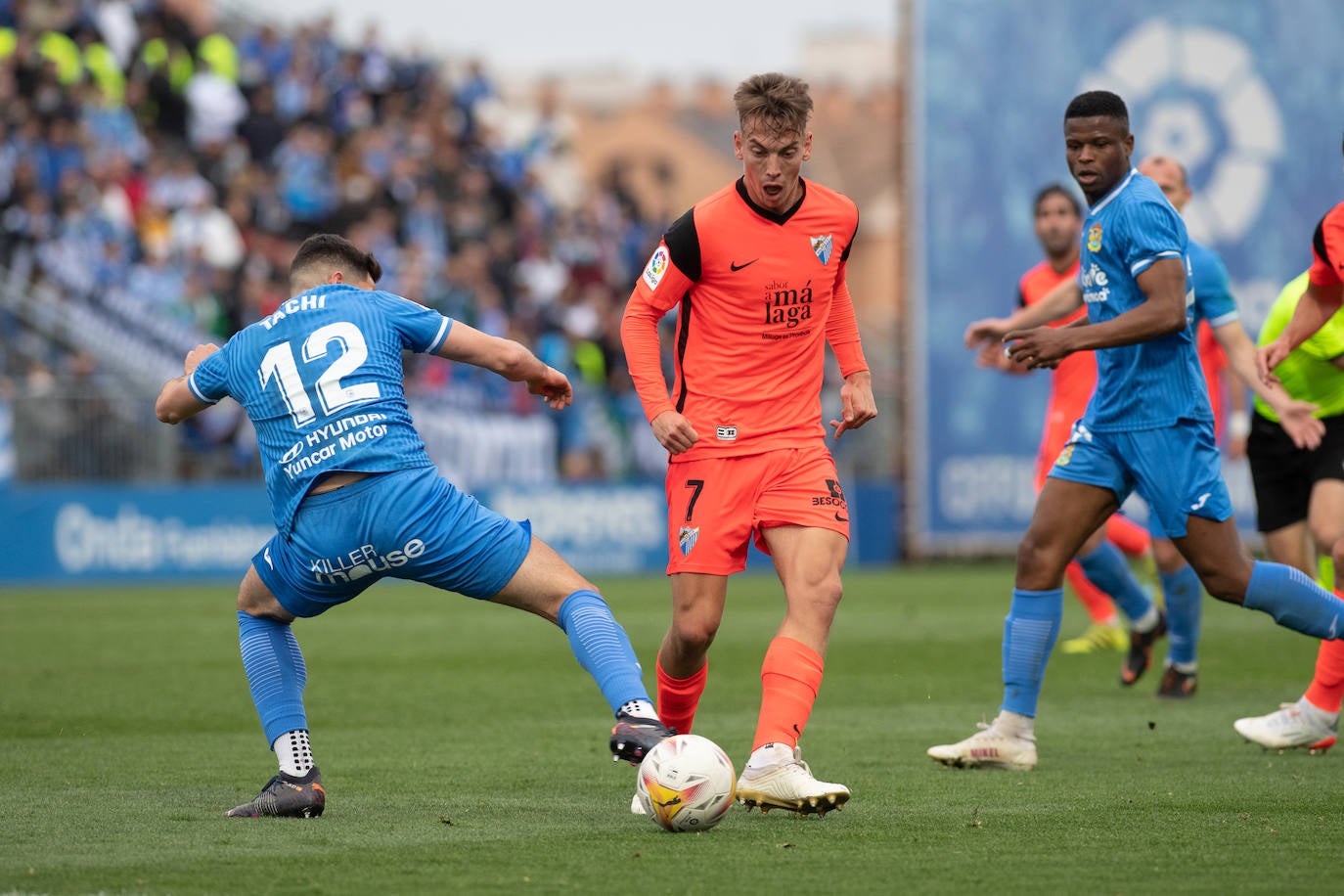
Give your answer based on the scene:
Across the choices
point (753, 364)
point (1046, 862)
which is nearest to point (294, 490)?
point (753, 364)

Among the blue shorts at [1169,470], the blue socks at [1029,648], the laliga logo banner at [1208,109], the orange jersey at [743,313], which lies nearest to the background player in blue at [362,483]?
the orange jersey at [743,313]

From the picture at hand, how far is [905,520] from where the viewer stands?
20703 millimetres

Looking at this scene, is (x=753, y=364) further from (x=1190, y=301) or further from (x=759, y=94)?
(x=1190, y=301)

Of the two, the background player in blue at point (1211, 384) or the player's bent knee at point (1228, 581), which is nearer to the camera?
the player's bent knee at point (1228, 581)

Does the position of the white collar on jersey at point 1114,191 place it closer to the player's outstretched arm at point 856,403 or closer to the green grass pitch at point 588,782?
the player's outstretched arm at point 856,403

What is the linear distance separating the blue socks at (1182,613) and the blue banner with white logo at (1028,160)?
36.7ft

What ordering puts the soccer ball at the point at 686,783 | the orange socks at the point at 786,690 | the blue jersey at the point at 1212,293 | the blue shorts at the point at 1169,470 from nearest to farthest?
1. the soccer ball at the point at 686,783
2. the orange socks at the point at 786,690
3. the blue shorts at the point at 1169,470
4. the blue jersey at the point at 1212,293

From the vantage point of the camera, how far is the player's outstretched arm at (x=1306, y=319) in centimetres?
748

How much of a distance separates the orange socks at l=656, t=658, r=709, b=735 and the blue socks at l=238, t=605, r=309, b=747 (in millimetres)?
1333

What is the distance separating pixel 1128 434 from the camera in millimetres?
6844

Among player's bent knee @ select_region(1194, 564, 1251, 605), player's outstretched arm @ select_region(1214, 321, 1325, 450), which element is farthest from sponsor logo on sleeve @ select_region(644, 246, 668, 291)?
player's outstretched arm @ select_region(1214, 321, 1325, 450)

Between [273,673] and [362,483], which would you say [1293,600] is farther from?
[273,673]

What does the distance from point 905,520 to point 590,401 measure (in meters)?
4.01

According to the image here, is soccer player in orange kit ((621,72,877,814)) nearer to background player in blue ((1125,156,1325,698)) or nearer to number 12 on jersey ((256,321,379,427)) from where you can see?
number 12 on jersey ((256,321,379,427))
